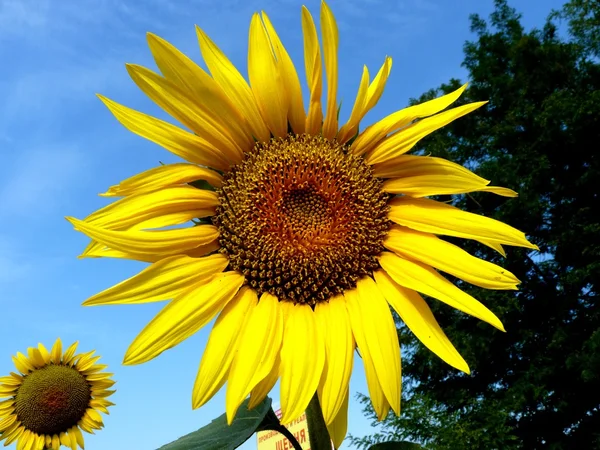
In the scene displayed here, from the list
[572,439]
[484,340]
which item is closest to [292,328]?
[484,340]

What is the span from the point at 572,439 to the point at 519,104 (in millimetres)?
8261

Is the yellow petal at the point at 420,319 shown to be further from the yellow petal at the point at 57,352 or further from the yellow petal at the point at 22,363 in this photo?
the yellow petal at the point at 22,363

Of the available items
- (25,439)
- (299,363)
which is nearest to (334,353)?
(299,363)

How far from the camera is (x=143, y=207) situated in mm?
1289

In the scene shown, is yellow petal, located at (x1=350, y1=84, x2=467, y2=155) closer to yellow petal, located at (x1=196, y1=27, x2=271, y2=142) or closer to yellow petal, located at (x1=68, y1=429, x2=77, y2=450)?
yellow petal, located at (x1=196, y1=27, x2=271, y2=142)

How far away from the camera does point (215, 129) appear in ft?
4.50

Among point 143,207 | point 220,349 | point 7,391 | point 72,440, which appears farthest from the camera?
point 7,391

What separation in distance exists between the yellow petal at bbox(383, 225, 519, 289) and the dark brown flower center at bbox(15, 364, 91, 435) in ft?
10.4

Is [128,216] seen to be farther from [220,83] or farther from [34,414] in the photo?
[34,414]

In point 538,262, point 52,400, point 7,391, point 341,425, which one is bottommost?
point 341,425

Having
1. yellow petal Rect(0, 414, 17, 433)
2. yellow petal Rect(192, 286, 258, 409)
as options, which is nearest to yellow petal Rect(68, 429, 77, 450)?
yellow petal Rect(0, 414, 17, 433)

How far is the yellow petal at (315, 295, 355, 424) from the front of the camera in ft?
3.90

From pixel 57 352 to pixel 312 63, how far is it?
3373 millimetres

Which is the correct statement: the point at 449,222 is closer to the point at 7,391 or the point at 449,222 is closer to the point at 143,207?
the point at 143,207
